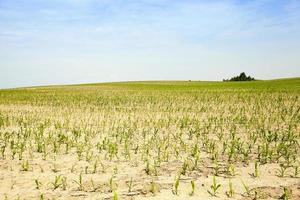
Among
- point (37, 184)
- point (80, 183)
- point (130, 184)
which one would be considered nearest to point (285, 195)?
point (130, 184)

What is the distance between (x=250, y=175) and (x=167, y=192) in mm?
1850

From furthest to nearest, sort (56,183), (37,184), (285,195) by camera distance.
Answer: (56,183), (37,184), (285,195)

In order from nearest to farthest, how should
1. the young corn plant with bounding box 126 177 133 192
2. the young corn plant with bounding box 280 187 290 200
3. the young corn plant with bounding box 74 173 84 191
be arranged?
the young corn plant with bounding box 280 187 290 200
the young corn plant with bounding box 126 177 133 192
the young corn plant with bounding box 74 173 84 191

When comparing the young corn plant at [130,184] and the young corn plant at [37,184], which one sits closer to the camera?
the young corn plant at [130,184]

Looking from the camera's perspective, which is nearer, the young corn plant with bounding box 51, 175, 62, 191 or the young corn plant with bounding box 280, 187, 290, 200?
the young corn plant with bounding box 280, 187, 290, 200

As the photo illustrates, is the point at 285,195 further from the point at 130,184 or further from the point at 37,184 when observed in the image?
the point at 37,184

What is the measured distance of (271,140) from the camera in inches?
392

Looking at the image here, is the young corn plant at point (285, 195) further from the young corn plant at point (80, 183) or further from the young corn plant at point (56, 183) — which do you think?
the young corn plant at point (56, 183)

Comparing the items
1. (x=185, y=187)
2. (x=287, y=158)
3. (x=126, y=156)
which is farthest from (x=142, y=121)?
(x=185, y=187)

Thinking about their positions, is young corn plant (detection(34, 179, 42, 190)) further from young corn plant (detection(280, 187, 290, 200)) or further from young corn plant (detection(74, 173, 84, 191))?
young corn plant (detection(280, 187, 290, 200))

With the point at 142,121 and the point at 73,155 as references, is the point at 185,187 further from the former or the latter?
the point at 142,121

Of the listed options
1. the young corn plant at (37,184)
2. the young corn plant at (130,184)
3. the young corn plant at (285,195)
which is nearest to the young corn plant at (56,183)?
the young corn plant at (37,184)

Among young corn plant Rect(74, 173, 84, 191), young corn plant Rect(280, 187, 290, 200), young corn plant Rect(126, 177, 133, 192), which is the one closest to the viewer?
young corn plant Rect(280, 187, 290, 200)

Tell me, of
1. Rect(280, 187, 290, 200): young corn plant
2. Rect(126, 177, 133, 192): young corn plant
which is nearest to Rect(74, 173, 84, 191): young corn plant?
Rect(126, 177, 133, 192): young corn plant
